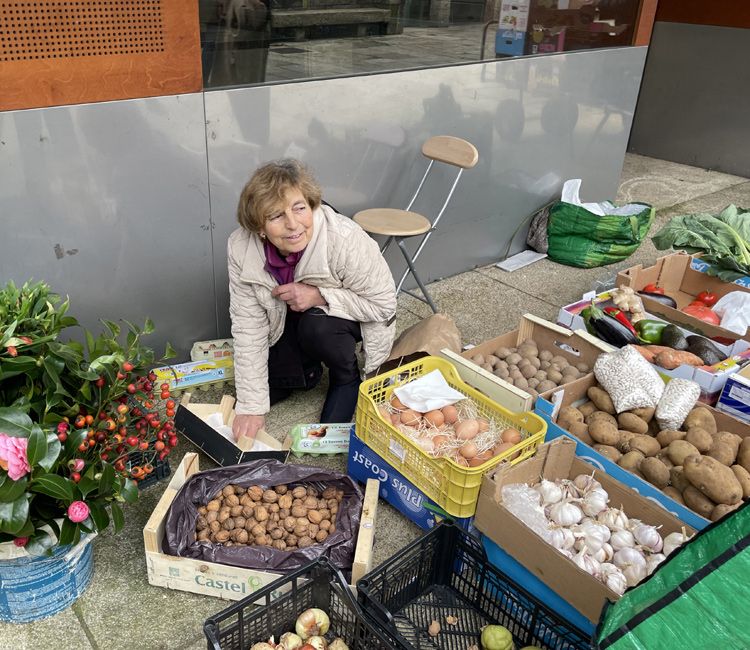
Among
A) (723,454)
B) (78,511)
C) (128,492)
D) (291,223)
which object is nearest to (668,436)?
(723,454)

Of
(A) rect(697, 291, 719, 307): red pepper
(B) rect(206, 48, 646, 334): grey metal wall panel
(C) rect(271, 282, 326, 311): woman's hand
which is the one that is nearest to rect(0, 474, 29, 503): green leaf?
(C) rect(271, 282, 326, 311): woman's hand

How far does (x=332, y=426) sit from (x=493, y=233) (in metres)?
2.80

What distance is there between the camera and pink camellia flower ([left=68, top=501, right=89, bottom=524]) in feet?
7.06

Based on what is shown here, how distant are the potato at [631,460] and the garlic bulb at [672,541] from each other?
0.39 meters

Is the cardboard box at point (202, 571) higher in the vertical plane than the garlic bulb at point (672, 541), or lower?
lower

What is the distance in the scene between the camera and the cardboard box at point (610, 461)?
8.79 ft

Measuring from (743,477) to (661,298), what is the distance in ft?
5.52

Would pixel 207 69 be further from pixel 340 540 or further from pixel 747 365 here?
pixel 747 365

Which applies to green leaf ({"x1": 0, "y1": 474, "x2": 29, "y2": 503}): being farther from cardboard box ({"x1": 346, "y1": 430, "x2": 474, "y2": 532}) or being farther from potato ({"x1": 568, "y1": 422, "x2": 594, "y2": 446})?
potato ({"x1": 568, "y1": 422, "x2": 594, "y2": 446})

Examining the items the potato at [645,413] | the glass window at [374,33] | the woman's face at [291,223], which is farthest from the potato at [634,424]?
the glass window at [374,33]

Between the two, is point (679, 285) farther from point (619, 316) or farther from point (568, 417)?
point (568, 417)

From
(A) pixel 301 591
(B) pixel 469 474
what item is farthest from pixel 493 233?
(A) pixel 301 591

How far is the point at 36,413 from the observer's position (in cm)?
236

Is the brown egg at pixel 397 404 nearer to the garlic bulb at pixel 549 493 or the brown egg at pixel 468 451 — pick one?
the brown egg at pixel 468 451
